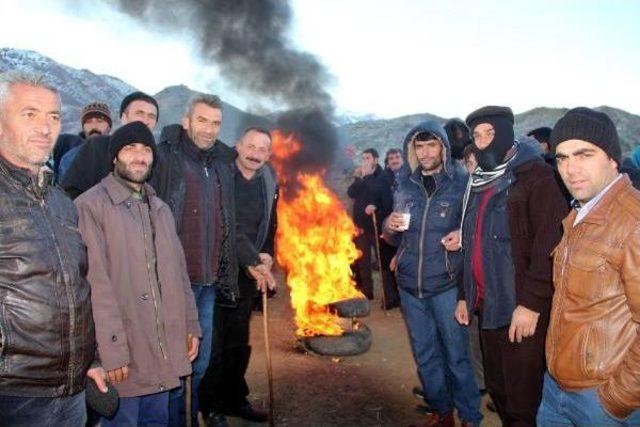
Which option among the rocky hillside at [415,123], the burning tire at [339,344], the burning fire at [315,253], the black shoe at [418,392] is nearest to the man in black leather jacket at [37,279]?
the black shoe at [418,392]

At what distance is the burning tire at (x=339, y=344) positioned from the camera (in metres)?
6.92

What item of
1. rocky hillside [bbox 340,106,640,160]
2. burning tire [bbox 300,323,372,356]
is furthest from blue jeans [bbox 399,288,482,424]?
rocky hillside [bbox 340,106,640,160]

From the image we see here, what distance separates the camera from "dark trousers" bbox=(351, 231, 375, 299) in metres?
10.5

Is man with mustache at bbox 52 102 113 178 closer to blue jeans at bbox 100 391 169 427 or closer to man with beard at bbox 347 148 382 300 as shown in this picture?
blue jeans at bbox 100 391 169 427

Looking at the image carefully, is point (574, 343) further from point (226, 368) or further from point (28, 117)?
point (226, 368)

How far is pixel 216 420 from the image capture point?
15.9ft

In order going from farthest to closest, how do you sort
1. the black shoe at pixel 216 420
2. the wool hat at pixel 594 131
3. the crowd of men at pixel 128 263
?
the black shoe at pixel 216 420
the wool hat at pixel 594 131
the crowd of men at pixel 128 263

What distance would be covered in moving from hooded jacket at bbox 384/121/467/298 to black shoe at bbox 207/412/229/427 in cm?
240

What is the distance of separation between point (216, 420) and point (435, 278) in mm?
2786

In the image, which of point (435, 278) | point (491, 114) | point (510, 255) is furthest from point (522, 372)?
point (491, 114)

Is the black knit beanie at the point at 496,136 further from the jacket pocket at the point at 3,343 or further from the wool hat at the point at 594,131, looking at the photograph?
the jacket pocket at the point at 3,343

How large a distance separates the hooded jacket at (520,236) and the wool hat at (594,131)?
2.72 ft

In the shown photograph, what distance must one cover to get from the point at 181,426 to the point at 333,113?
16.5 m

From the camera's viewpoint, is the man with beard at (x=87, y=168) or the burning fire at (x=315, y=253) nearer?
the man with beard at (x=87, y=168)
